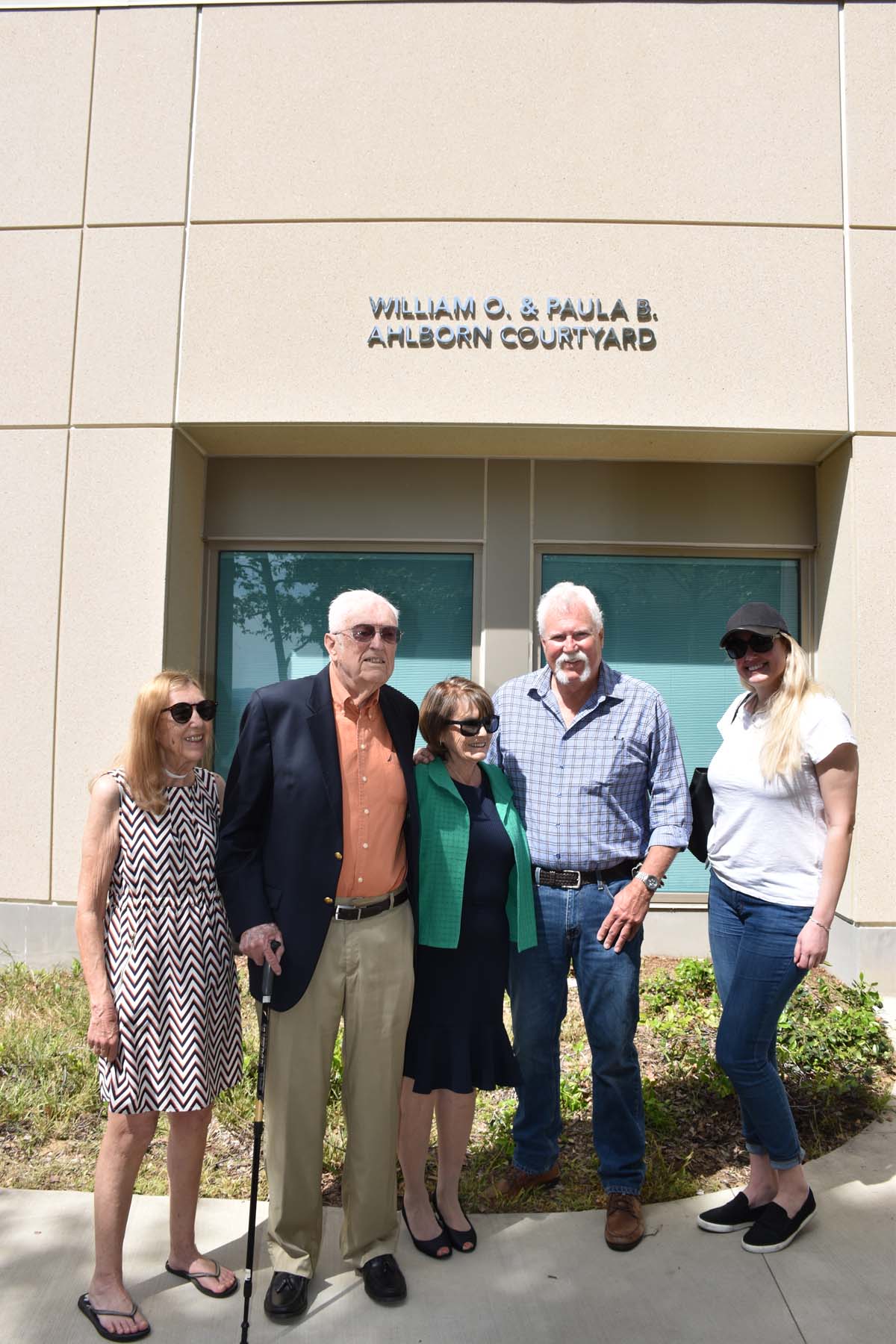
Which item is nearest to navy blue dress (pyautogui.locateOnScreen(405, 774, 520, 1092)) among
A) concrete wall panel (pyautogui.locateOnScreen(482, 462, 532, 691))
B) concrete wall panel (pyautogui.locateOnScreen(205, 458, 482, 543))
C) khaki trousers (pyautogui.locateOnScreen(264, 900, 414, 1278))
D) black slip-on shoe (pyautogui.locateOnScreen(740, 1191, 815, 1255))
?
khaki trousers (pyautogui.locateOnScreen(264, 900, 414, 1278))

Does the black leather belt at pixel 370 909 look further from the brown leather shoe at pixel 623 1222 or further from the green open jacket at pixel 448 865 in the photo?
the brown leather shoe at pixel 623 1222

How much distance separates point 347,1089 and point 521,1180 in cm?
97

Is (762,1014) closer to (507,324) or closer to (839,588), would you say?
(839,588)

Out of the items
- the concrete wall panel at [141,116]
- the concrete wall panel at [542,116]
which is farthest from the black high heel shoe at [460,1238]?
the concrete wall panel at [141,116]

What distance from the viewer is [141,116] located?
20.6ft

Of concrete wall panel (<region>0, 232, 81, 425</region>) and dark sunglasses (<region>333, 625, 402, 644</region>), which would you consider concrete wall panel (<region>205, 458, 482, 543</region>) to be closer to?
concrete wall panel (<region>0, 232, 81, 425</region>)

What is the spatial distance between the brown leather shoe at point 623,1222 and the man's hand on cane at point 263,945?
4.91 ft

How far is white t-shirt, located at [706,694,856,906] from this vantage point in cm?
301

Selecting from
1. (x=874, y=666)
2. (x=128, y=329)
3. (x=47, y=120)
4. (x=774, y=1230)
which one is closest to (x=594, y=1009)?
(x=774, y=1230)

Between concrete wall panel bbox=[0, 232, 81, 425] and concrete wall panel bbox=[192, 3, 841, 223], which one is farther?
concrete wall panel bbox=[0, 232, 81, 425]

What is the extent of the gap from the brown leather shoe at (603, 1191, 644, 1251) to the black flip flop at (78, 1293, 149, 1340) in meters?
1.50

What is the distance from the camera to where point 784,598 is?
6750 millimetres

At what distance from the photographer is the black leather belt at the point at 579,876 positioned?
10.5 ft

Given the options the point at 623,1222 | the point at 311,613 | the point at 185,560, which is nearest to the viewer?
the point at 623,1222
